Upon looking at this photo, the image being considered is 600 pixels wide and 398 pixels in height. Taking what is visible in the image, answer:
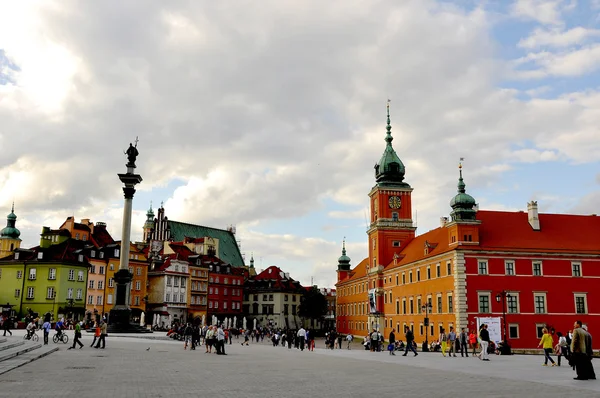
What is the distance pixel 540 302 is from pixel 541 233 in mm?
8438

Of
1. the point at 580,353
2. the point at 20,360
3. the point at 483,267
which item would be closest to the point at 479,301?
the point at 483,267

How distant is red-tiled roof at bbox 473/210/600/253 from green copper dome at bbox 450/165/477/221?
285 centimetres

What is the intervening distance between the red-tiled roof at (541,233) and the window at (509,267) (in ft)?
4.89

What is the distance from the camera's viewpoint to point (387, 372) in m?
21.7

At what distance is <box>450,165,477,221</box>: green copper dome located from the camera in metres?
61.3

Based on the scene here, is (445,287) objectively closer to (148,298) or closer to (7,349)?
(7,349)

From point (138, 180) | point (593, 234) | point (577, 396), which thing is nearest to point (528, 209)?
point (593, 234)

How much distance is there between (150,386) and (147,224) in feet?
450

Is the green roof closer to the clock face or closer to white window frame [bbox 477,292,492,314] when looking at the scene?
the clock face

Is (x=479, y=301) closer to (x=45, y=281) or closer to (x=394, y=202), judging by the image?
(x=394, y=202)

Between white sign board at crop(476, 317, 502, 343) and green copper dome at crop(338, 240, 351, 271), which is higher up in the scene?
green copper dome at crop(338, 240, 351, 271)

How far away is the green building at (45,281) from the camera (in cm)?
7669

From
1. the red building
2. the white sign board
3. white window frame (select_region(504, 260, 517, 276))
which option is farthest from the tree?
the white sign board

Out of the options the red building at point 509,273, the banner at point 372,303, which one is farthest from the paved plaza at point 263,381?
the banner at point 372,303
